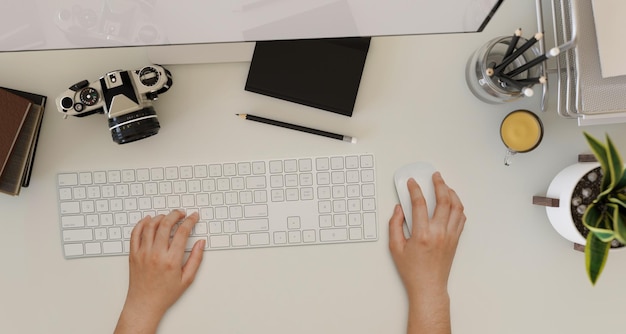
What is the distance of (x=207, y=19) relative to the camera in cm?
63

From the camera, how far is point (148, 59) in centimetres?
91

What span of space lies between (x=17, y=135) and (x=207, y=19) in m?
0.48

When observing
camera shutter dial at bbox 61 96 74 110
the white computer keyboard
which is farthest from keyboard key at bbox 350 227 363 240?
camera shutter dial at bbox 61 96 74 110

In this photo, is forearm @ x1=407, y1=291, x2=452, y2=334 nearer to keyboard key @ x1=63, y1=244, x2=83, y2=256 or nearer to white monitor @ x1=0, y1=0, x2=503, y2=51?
white monitor @ x1=0, y1=0, x2=503, y2=51

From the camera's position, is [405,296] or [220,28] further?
[405,296]

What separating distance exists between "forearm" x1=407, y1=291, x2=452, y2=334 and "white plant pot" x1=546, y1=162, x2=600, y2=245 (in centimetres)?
24

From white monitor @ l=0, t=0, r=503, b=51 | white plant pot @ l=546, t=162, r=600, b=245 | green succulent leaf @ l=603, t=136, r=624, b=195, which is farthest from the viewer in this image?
white plant pot @ l=546, t=162, r=600, b=245

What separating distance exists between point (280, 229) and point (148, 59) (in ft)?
1.33

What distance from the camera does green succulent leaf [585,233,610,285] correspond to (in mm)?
755

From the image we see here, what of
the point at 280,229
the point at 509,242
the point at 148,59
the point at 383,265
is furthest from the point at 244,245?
the point at 509,242

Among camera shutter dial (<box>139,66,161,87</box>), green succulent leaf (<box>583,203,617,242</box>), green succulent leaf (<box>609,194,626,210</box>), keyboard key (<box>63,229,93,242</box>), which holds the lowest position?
keyboard key (<box>63,229,93,242</box>)

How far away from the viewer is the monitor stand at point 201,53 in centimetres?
89

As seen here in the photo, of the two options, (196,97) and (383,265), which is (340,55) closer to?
(196,97)

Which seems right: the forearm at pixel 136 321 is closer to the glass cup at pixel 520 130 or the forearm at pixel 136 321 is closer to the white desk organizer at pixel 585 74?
the glass cup at pixel 520 130
